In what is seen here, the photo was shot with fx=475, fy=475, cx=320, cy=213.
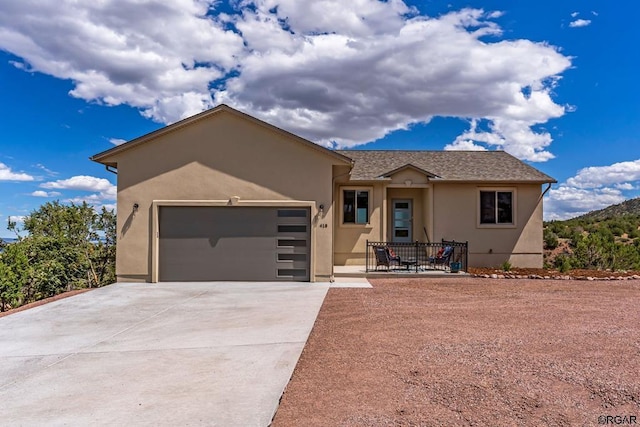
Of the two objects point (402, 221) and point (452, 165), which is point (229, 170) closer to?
point (402, 221)

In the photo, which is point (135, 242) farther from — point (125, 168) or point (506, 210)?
point (506, 210)

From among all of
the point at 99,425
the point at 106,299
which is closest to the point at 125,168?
the point at 106,299

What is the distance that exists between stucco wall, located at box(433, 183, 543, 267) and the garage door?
261 inches

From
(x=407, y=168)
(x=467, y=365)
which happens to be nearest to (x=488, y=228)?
(x=407, y=168)

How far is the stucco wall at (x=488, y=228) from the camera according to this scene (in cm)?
1828

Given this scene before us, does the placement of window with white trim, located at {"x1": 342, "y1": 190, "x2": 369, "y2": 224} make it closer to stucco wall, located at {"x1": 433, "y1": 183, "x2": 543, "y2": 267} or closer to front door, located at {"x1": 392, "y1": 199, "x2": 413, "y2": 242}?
front door, located at {"x1": 392, "y1": 199, "x2": 413, "y2": 242}

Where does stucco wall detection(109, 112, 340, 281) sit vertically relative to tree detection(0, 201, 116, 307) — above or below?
above

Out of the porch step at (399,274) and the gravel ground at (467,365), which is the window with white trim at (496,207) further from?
the gravel ground at (467,365)

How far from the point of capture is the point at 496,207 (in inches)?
728

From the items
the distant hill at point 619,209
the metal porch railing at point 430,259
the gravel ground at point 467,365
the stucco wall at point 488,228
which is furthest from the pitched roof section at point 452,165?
the distant hill at point 619,209

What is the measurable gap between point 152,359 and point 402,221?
1444 cm

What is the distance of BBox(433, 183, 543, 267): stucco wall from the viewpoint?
18.3 meters

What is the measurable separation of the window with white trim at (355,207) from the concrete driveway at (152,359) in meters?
7.59

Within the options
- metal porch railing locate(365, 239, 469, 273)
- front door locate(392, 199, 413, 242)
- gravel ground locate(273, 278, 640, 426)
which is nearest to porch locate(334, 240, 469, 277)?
metal porch railing locate(365, 239, 469, 273)
